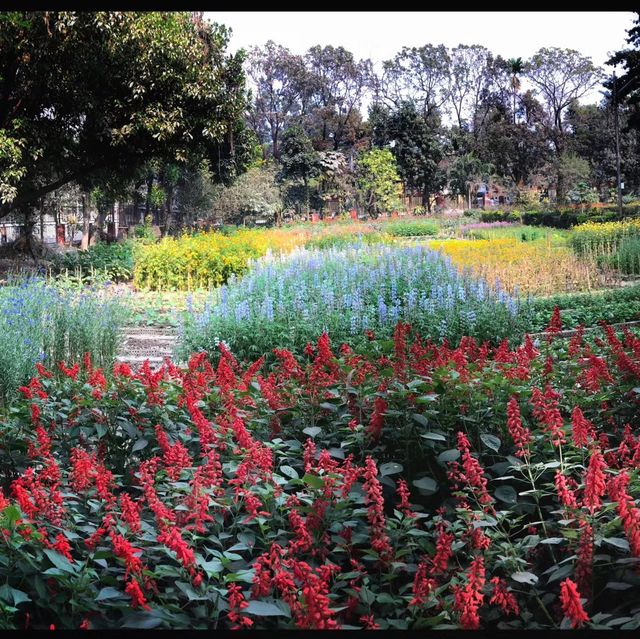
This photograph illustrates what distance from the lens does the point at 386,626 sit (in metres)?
1.37

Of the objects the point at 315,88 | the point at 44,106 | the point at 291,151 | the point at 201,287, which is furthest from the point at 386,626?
the point at 44,106

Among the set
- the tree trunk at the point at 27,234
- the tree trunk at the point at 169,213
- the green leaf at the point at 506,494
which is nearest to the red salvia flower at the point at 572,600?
the green leaf at the point at 506,494

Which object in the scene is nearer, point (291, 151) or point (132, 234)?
point (291, 151)

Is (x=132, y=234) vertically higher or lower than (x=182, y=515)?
higher

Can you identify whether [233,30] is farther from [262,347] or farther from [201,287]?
[262,347]

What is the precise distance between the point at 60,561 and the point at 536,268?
6.13 m

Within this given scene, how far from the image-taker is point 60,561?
4.29 feet

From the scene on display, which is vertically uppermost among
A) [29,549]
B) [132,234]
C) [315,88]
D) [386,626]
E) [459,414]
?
[315,88]

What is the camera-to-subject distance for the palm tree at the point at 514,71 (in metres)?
5.59

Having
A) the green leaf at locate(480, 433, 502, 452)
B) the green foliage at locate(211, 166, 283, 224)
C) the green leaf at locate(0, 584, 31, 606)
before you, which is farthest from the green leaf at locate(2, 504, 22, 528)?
the green foliage at locate(211, 166, 283, 224)

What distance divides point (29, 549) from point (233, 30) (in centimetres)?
777

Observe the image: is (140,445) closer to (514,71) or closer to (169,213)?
(514,71)

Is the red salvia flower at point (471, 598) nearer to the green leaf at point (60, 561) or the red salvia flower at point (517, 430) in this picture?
the red salvia flower at point (517, 430)

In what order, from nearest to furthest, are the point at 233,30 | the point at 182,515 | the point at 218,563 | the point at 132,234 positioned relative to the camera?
1. the point at 218,563
2. the point at 182,515
3. the point at 233,30
4. the point at 132,234
